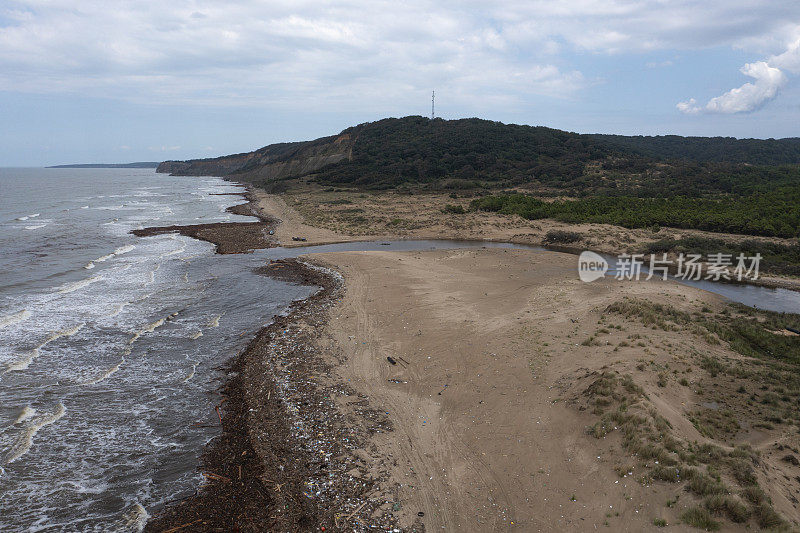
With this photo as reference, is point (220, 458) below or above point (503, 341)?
below

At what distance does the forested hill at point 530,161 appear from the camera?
52.7 meters

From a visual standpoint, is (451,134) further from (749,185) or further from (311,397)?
(311,397)

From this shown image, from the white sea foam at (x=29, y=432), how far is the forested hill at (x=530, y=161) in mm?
52351

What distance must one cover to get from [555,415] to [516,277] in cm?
1316

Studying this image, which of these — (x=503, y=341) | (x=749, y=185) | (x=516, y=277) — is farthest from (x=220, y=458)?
(x=749, y=185)

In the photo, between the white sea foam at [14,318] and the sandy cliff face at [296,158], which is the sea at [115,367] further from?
the sandy cliff face at [296,158]

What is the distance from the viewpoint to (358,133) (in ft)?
361

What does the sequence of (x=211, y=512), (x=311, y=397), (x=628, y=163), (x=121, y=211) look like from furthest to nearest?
1. (x=628, y=163)
2. (x=121, y=211)
3. (x=311, y=397)
4. (x=211, y=512)

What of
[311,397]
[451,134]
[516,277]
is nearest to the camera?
[311,397]

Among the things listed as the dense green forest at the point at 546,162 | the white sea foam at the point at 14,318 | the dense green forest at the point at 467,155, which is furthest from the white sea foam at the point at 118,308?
the dense green forest at the point at 467,155

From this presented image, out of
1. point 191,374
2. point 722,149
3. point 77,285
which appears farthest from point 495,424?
point 722,149

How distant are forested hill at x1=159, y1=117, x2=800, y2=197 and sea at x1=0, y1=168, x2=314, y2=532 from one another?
45943 mm

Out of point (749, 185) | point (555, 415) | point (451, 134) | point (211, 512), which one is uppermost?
point (451, 134)

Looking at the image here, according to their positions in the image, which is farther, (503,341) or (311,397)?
(503,341)
